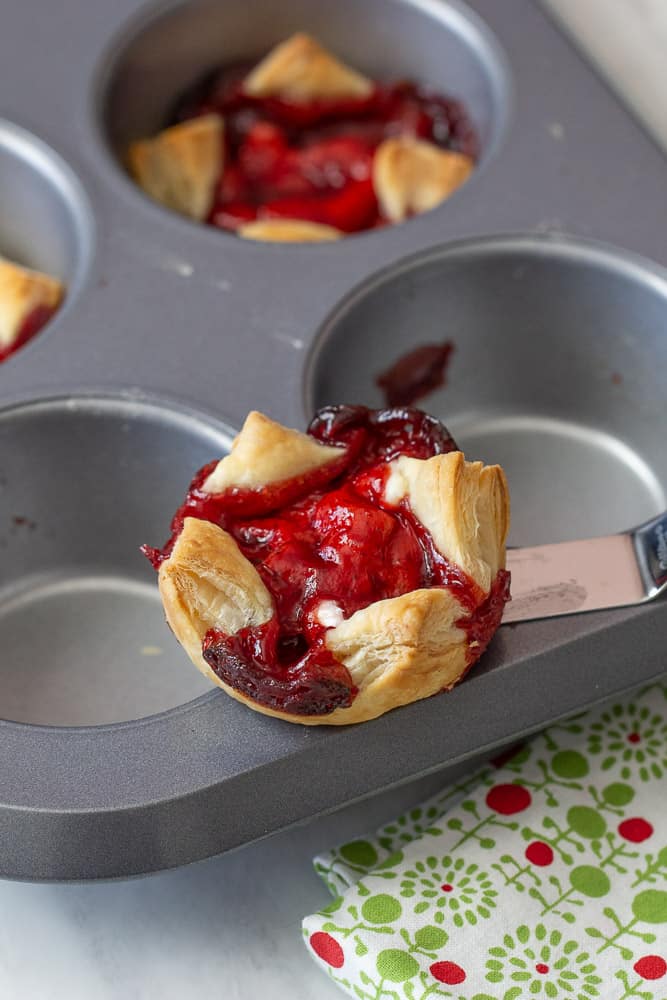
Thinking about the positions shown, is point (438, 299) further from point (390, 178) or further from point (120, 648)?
point (120, 648)

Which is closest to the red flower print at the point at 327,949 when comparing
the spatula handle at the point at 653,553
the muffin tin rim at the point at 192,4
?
the spatula handle at the point at 653,553

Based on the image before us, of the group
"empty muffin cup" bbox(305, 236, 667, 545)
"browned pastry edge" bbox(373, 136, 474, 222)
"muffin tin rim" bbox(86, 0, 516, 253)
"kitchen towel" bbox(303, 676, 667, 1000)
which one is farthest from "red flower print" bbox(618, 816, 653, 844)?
"browned pastry edge" bbox(373, 136, 474, 222)

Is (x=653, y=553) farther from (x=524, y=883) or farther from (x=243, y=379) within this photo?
(x=243, y=379)

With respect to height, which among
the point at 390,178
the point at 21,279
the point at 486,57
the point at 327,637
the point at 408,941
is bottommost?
the point at 408,941

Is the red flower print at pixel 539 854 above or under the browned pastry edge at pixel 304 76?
under

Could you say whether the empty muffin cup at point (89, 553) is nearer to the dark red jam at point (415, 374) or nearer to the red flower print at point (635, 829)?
the dark red jam at point (415, 374)

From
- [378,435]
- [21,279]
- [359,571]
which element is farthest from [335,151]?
[359,571]

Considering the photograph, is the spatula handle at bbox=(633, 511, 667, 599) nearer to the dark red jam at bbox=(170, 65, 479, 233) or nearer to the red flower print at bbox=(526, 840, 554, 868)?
the red flower print at bbox=(526, 840, 554, 868)

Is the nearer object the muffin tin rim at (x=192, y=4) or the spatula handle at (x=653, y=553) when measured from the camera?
the spatula handle at (x=653, y=553)
